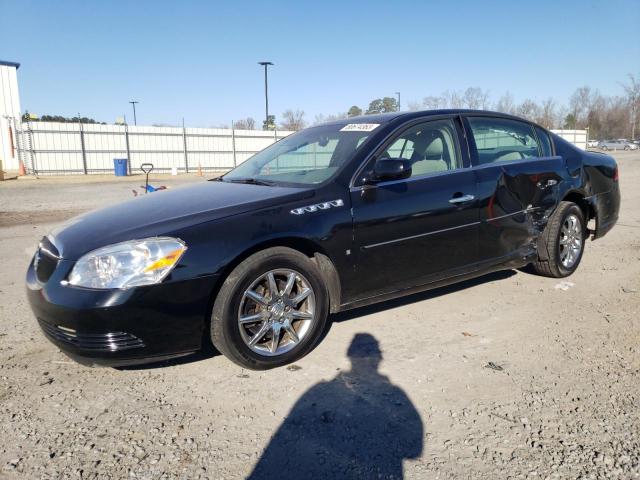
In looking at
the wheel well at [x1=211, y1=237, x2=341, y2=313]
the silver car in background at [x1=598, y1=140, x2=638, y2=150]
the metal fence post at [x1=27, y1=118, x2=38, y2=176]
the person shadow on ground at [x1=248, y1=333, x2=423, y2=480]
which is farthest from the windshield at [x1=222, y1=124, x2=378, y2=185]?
the silver car in background at [x1=598, y1=140, x2=638, y2=150]

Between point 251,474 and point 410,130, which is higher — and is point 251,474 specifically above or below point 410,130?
below

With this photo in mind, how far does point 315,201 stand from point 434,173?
3.75ft

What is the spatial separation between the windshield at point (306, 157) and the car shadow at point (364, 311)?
1.20 meters

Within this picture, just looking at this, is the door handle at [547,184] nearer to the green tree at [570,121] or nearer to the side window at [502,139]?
the side window at [502,139]

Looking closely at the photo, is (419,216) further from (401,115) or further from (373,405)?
(373,405)

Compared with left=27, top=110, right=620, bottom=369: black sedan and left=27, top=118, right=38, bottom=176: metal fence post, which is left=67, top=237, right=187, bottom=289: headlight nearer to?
left=27, top=110, right=620, bottom=369: black sedan

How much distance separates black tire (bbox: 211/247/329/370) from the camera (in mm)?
2955

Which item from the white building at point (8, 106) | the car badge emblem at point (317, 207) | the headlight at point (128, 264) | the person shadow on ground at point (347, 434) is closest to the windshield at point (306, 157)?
the car badge emblem at point (317, 207)

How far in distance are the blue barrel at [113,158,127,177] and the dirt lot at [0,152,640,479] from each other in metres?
22.8

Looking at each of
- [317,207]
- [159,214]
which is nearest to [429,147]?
[317,207]

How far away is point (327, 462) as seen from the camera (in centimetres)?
225

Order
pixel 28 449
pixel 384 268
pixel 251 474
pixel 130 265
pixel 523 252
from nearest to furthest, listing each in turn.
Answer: pixel 251 474 → pixel 28 449 → pixel 130 265 → pixel 384 268 → pixel 523 252

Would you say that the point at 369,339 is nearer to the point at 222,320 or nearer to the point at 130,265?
the point at 222,320

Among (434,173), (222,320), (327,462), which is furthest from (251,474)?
(434,173)
